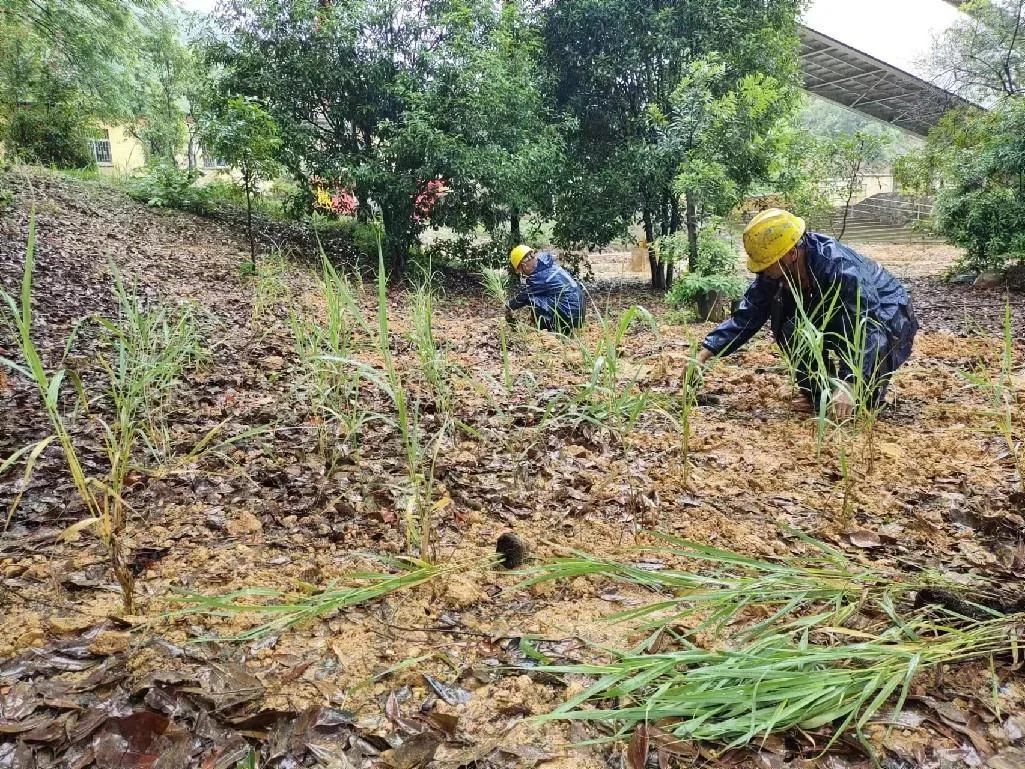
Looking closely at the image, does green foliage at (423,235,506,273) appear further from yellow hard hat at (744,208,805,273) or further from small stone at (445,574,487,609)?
small stone at (445,574,487,609)

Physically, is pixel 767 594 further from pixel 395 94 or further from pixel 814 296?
pixel 395 94

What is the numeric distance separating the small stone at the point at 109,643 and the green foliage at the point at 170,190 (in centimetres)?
888

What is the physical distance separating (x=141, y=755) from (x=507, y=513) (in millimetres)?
990

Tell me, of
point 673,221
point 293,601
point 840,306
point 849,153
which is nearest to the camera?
point 293,601

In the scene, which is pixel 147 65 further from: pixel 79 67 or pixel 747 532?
pixel 747 532

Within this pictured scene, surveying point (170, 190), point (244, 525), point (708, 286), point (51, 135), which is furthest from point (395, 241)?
point (51, 135)

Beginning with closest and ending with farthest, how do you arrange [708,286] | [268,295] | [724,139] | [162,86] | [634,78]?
[268,295]
[708,286]
[724,139]
[634,78]
[162,86]

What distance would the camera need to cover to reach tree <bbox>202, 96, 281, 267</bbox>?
21.5ft

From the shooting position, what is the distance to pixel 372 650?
109 cm

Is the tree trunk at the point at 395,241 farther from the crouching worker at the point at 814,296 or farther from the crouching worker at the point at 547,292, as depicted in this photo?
the crouching worker at the point at 814,296

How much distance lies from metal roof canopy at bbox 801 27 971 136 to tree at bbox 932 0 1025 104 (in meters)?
0.41

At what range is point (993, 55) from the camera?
12516mm

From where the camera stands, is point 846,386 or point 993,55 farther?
point 993,55

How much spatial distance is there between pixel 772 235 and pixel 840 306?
40 centimetres
